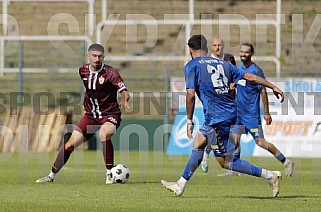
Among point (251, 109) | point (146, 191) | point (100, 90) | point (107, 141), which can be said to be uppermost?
point (100, 90)

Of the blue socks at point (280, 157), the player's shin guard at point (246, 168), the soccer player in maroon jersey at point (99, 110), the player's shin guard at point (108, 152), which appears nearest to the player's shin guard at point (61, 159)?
the soccer player in maroon jersey at point (99, 110)

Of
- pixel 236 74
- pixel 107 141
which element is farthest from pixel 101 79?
pixel 236 74

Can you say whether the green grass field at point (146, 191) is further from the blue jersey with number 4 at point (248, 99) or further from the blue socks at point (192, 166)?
the blue jersey with number 4 at point (248, 99)

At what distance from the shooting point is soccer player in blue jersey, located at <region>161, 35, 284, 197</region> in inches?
438

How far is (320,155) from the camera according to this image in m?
22.2

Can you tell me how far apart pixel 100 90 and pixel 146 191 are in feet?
8.01

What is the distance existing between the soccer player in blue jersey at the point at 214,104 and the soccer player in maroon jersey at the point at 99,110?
8.72 feet

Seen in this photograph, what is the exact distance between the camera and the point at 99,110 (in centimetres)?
1398

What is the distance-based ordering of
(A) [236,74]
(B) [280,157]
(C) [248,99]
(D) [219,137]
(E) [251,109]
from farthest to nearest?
(C) [248,99]
(E) [251,109]
(B) [280,157]
(A) [236,74]
(D) [219,137]

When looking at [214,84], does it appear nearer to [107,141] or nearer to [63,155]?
[107,141]

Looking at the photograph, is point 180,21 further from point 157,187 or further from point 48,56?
point 157,187

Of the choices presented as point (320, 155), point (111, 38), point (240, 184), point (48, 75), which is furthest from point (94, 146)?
point (240, 184)

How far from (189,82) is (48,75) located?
51.8 ft

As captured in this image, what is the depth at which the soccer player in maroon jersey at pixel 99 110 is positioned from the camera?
13.8 meters
